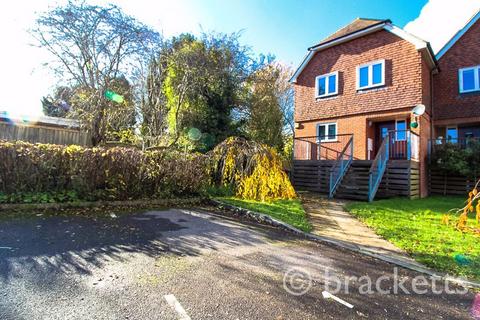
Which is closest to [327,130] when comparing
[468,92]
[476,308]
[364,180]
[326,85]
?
[326,85]

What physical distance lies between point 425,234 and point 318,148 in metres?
7.97

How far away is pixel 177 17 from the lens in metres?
14.6

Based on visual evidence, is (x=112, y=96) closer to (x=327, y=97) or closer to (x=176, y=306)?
(x=327, y=97)

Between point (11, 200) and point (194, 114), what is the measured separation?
34.6ft

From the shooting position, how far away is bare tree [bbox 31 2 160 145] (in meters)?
10.9

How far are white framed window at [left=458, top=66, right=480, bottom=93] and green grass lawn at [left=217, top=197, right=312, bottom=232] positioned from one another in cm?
1164

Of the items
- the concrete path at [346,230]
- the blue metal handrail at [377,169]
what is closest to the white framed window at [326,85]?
the blue metal handrail at [377,169]

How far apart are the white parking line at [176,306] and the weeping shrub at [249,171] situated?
6.48 metres

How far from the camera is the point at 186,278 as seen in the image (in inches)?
146

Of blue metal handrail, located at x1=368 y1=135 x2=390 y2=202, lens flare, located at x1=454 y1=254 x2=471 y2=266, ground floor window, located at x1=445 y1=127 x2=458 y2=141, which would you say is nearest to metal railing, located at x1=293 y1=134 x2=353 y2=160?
blue metal handrail, located at x1=368 y1=135 x2=390 y2=202

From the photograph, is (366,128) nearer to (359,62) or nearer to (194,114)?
(359,62)

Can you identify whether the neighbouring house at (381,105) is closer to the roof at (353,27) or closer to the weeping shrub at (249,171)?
the roof at (353,27)

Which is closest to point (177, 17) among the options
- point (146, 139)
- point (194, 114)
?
point (194, 114)

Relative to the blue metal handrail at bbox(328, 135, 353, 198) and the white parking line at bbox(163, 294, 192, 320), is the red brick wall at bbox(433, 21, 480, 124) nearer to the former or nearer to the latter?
the blue metal handrail at bbox(328, 135, 353, 198)
